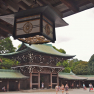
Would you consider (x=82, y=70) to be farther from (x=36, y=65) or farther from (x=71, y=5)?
(x=71, y=5)

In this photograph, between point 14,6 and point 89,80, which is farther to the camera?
point 89,80

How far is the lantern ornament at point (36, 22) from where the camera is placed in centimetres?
387

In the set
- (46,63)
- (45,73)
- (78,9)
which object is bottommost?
(45,73)

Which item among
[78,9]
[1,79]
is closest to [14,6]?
[78,9]

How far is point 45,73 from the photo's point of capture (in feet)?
100

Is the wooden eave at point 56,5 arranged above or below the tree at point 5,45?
below

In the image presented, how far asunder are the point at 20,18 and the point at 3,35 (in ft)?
7.05

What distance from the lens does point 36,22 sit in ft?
13.0

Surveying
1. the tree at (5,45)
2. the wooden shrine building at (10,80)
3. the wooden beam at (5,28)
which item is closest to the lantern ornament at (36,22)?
the wooden beam at (5,28)

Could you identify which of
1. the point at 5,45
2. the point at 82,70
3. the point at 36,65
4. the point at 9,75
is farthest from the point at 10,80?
the point at 82,70

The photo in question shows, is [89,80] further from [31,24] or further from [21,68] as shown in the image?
[31,24]

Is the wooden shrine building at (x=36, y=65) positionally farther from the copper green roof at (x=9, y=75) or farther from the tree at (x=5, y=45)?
the tree at (x=5, y=45)

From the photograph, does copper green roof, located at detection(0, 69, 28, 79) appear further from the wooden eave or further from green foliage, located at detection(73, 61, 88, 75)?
green foliage, located at detection(73, 61, 88, 75)

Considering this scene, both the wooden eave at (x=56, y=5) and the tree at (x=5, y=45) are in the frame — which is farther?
the tree at (x=5, y=45)
